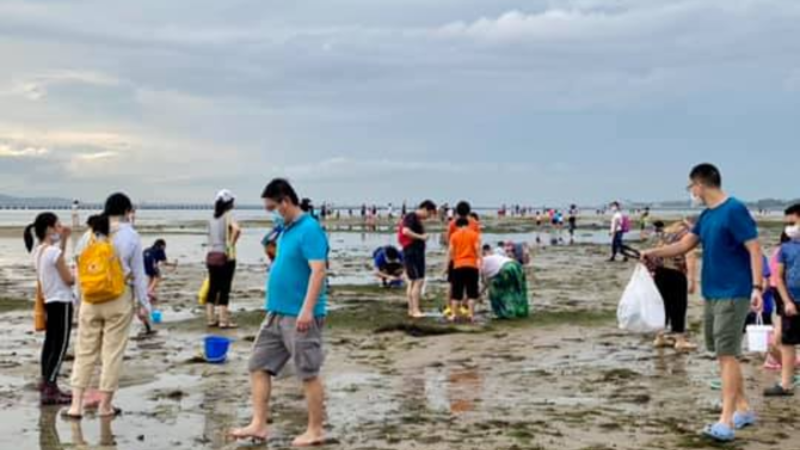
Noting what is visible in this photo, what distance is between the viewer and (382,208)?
335 ft

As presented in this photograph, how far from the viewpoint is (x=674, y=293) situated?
38.1 feet

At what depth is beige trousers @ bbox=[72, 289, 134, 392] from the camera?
7.85 m

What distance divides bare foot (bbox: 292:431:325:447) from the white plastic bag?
18.1ft

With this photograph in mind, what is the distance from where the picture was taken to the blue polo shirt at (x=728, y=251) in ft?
23.1

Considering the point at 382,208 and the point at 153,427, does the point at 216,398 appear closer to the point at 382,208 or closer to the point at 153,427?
the point at 153,427

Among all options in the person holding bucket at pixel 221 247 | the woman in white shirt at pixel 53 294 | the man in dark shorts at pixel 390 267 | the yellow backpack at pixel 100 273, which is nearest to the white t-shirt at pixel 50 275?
the woman in white shirt at pixel 53 294

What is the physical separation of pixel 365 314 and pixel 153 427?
801 centimetres

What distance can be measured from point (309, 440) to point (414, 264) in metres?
7.65

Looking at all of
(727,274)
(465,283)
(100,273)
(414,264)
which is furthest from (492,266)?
(100,273)

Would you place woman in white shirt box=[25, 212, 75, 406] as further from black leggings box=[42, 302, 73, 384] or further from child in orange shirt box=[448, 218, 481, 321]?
child in orange shirt box=[448, 218, 481, 321]

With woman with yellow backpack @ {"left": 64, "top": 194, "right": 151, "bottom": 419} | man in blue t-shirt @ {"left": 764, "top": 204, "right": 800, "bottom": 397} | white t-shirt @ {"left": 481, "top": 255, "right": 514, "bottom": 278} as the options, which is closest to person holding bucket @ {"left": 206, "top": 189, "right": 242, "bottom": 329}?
white t-shirt @ {"left": 481, "top": 255, "right": 514, "bottom": 278}

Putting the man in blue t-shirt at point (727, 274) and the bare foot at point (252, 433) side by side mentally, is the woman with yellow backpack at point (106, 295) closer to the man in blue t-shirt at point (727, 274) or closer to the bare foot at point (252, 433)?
the bare foot at point (252, 433)

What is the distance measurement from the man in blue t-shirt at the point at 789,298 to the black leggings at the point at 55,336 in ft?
21.5

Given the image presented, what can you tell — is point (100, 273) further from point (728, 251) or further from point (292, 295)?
point (728, 251)
